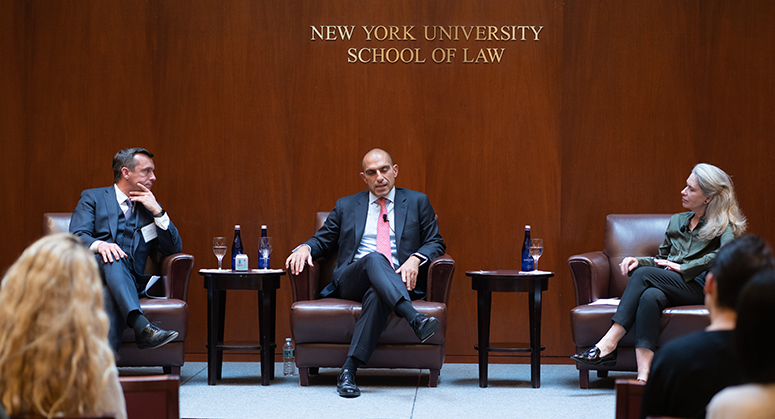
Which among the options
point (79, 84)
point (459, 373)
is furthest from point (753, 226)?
point (79, 84)

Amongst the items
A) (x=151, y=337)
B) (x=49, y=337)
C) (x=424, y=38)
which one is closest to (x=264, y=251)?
(x=151, y=337)

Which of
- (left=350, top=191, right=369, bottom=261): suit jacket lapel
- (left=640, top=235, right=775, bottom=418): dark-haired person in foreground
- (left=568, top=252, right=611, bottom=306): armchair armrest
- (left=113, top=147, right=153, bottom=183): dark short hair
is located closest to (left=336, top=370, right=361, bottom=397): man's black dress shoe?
(left=350, top=191, right=369, bottom=261): suit jacket lapel

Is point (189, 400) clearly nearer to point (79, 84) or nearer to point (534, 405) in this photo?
point (534, 405)

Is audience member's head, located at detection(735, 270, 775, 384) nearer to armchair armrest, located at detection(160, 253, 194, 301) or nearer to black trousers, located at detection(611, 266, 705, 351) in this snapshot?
black trousers, located at detection(611, 266, 705, 351)

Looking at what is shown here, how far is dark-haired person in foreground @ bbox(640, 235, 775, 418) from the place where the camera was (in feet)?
4.93

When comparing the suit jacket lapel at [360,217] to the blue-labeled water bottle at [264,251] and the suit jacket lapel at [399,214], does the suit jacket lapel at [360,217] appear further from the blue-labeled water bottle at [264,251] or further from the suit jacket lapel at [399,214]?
the blue-labeled water bottle at [264,251]

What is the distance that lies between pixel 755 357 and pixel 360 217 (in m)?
3.65

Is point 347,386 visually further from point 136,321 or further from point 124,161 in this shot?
point 124,161

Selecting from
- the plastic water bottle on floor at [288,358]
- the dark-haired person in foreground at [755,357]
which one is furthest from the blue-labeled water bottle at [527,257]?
the dark-haired person in foreground at [755,357]

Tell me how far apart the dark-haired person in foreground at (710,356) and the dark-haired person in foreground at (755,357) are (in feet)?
0.67

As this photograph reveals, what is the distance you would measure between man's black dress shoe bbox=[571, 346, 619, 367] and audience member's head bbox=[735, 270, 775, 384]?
288 cm

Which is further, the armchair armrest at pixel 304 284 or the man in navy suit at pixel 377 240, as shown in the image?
the armchair armrest at pixel 304 284

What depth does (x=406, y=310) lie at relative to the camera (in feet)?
13.5

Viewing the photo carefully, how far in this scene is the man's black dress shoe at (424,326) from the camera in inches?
157
